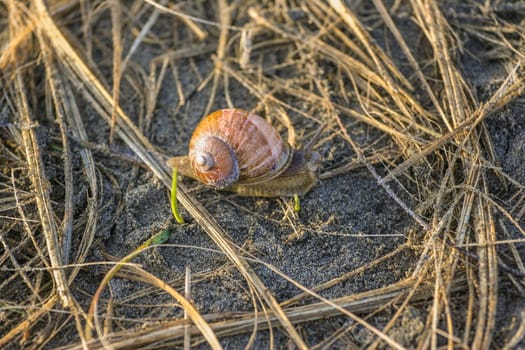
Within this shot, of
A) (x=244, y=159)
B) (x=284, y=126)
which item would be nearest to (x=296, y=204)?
(x=244, y=159)

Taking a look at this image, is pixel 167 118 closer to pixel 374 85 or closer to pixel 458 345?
pixel 374 85

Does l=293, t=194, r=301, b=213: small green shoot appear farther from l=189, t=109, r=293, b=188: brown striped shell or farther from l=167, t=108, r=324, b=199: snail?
l=189, t=109, r=293, b=188: brown striped shell

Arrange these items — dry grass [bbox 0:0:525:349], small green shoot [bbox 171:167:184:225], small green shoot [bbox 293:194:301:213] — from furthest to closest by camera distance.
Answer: small green shoot [bbox 293:194:301:213], small green shoot [bbox 171:167:184:225], dry grass [bbox 0:0:525:349]

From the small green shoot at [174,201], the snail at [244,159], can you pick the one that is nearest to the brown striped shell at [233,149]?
the snail at [244,159]

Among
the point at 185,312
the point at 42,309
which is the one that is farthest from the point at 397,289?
the point at 42,309

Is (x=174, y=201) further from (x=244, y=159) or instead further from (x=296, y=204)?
(x=296, y=204)

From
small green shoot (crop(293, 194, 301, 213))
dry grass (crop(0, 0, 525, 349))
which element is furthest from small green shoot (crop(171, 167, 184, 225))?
small green shoot (crop(293, 194, 301, 213))

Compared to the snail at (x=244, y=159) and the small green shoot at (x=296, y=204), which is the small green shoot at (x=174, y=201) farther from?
the small green shoot at (x=296, y=204)
